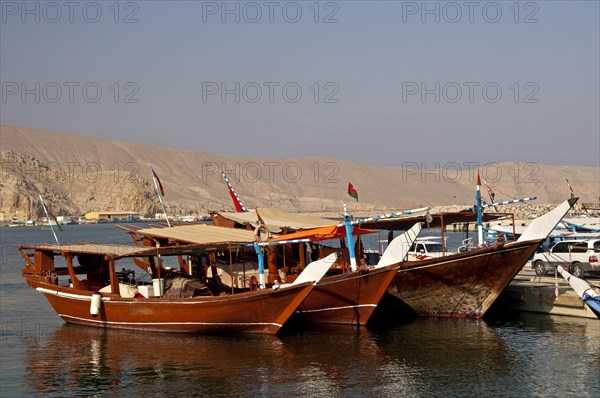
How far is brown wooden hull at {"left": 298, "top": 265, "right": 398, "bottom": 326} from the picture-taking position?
2859cm

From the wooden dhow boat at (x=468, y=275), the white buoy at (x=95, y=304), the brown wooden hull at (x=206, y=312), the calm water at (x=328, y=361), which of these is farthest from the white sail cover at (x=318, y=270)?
the white buoy at (x=95, y=304)

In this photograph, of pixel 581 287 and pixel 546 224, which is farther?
pixel 546 224

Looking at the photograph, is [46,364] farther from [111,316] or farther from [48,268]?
[48,268]

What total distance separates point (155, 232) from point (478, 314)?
1307 centimetres

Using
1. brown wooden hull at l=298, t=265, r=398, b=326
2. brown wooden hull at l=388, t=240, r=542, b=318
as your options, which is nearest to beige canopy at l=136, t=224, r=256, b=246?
brown wooden hull at l=298, t=265, r=398, b=326

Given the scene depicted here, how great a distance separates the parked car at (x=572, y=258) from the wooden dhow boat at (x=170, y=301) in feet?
45.0

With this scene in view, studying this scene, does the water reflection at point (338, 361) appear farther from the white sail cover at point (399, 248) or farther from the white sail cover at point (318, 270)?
the white sail cover at point (399, 248)

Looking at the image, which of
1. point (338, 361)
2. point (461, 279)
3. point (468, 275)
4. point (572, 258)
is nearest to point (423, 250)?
point (572, 258)

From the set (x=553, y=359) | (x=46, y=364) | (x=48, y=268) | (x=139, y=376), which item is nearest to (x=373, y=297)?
(x=553, y=359)

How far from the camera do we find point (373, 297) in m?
29.0

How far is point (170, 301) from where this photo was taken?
29188 millimetres

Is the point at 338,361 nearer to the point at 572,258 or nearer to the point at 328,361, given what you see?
the point at 328,361

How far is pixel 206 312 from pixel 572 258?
16402 millimetres

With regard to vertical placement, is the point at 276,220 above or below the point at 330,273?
Answer: above
